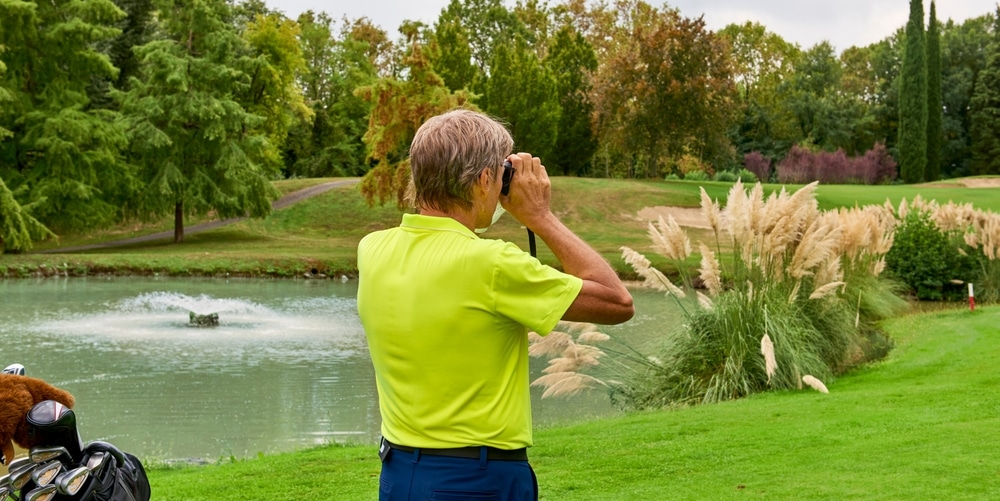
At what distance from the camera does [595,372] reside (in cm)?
1117

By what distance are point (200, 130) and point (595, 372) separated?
1014 inches

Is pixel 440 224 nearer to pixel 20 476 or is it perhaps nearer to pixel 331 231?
pixel 20 476

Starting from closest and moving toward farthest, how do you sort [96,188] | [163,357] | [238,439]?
[238,439] → [163,357] → [96,188]

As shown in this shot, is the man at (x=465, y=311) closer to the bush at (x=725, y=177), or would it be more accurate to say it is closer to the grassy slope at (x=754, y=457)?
the grassy slope at (x=754, y=457)

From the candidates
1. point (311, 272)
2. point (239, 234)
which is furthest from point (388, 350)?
point (239, 234)

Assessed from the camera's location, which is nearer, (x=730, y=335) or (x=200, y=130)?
(x=730, y=335)

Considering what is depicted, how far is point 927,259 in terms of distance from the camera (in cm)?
1853

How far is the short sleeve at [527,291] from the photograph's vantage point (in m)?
2.29

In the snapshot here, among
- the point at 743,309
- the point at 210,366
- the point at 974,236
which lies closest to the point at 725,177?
the point at 974,236

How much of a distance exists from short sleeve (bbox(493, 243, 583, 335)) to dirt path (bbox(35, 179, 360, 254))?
3160 centimetres

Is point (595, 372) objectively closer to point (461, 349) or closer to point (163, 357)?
point (163, 357)

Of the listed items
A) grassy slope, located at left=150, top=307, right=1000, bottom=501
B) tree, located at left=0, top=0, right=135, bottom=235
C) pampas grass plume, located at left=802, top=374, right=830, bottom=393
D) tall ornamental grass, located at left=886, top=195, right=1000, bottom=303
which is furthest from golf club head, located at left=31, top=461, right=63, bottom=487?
tree, located at left=0, top=0, right=135, bottom=235

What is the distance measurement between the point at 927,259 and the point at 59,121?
24101mm

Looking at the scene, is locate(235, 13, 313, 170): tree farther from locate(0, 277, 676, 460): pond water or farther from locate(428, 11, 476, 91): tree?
locate(0, 277, 676, 460): pond water
